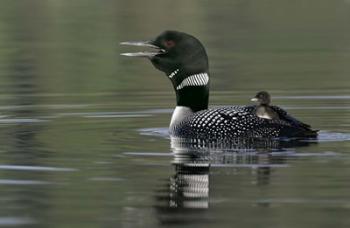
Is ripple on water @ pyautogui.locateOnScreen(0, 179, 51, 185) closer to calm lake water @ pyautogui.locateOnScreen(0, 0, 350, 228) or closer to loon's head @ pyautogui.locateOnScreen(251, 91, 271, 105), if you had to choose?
calm lake water @ pyautogui.locateOnScreen(0, 0, 350, 228)

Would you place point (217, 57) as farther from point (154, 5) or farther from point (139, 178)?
point (154, 5)

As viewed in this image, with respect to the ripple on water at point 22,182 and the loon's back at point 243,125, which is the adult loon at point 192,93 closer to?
the loon's back at point 243,125

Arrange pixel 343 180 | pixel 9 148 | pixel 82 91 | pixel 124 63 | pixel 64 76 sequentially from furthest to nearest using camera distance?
1. pixel 124 63
2. pixel 64 76
3. pixel 82 91
4. pixel 9 148
5. pixel 343 180

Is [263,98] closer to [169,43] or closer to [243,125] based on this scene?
[243,125]

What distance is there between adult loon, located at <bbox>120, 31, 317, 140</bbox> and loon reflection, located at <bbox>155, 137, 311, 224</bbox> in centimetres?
15

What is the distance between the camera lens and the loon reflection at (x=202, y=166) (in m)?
8.44

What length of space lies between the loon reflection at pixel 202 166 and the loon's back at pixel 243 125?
107 millimetres

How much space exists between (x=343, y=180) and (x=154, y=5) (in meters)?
28.9

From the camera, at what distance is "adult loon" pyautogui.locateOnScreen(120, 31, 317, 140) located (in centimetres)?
1152

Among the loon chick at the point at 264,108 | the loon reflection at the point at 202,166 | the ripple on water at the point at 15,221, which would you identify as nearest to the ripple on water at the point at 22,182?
the loon reflection at the point at 202,166

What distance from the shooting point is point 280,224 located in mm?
7816

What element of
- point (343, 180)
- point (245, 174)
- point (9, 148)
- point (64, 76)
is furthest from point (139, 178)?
point (64, 76)

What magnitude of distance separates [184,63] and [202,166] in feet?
7.85

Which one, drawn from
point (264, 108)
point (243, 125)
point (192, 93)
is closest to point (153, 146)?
point (243, 125)
